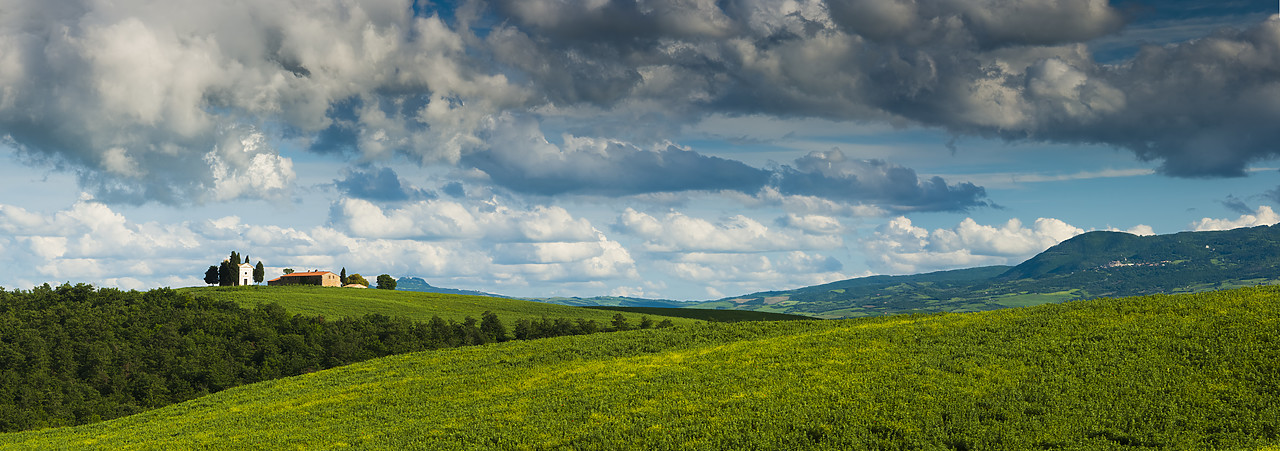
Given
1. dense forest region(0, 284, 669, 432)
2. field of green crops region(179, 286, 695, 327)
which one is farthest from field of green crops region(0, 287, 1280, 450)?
field of green crops region(179, 286, 695, 327)

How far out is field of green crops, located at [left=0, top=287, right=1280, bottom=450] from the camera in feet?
100.0

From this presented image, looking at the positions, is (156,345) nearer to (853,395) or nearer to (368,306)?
(368,306)

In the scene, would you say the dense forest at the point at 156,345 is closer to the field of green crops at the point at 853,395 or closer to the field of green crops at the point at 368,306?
the field of green crops at the point at 368,306

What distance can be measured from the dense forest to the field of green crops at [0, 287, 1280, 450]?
199 ft

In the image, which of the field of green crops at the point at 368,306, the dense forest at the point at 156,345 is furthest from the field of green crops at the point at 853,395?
the field of green crops at the point at 368,306

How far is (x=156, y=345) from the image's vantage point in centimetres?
13525

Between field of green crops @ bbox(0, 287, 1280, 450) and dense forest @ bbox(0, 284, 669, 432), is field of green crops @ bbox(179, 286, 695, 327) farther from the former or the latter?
field of green crops @ bbox(0, 287, 1280, 450)

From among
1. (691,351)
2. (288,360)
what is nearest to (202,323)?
(288,360)

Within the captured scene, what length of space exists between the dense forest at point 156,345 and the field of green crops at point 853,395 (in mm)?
60553

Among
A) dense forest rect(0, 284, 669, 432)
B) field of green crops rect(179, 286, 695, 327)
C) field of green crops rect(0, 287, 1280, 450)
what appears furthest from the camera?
field of green crops rect(179, 286, 695, 327)

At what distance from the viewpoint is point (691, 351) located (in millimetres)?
57406

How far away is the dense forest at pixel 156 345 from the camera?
117 metres

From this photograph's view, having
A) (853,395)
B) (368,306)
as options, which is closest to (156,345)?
(368,306)

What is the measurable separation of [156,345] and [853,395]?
13206 centimetres
